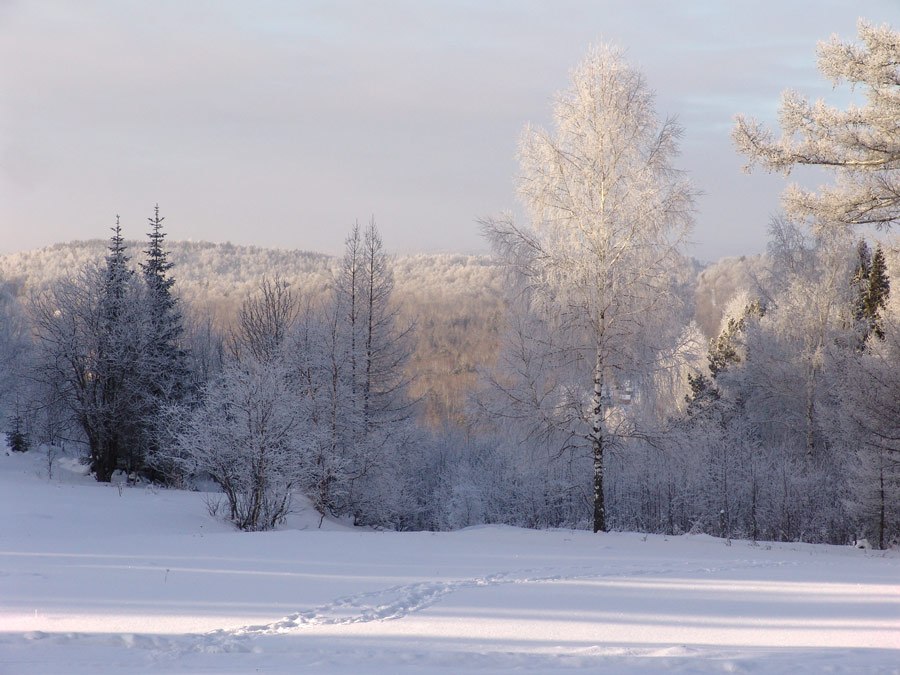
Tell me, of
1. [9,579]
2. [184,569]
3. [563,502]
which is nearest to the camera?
[9,579]

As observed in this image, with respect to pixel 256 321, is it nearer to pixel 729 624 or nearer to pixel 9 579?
pixel 9 579

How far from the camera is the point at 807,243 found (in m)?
24.2

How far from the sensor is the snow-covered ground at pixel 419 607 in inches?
192

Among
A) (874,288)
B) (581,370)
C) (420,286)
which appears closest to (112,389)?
(581,370)

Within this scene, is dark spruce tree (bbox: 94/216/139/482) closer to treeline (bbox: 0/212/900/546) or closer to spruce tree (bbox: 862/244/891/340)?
treeline (bbox: 0/212/900/546)

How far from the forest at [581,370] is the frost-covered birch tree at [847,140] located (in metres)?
0.04

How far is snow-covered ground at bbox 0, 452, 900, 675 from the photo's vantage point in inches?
192

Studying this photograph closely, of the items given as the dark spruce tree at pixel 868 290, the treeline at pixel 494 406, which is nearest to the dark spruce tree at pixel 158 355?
the treeline at pixel 494 406

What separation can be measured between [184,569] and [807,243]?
23942mm

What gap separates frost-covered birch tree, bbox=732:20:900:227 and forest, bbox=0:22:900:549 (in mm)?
38

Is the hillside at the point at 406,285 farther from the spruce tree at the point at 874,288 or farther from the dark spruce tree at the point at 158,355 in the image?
the spruce tree at the point at 874,288

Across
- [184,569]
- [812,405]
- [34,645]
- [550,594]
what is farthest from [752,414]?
[34,645]

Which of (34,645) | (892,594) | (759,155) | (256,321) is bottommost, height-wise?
(892,594)

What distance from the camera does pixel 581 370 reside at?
47.3 feet
